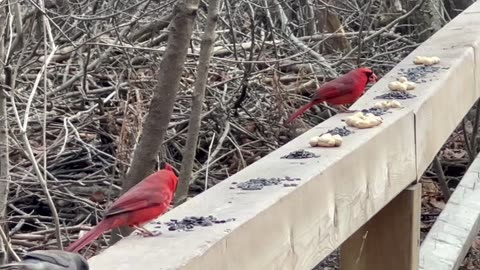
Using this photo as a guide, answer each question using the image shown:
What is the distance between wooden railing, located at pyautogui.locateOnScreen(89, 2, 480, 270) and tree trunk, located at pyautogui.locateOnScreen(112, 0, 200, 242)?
0.78 m

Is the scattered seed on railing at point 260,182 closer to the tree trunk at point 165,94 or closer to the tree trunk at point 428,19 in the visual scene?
the tree trunk at point 165,94

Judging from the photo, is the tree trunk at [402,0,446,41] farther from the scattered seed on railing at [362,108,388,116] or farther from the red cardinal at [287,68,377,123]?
the scattered seed on railing at [362,108,388,116]

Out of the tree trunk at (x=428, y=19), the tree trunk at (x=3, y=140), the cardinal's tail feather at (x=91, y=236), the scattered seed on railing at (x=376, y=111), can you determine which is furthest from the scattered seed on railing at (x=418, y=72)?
the tree trunk at (x=428, y=19)

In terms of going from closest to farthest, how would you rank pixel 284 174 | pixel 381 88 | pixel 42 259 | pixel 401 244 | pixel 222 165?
pixel 42 259
pixel 284 174
pixel 401 244
pixel 381 88
pixel 222 165

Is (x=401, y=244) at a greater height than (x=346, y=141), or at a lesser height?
lesser

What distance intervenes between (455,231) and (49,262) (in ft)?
5.34

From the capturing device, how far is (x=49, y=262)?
33.5 inches

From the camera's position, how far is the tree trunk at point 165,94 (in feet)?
9.17

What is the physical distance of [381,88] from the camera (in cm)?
206

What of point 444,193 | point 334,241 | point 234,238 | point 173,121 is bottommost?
point 444,193

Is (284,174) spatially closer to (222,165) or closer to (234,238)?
(234,238)

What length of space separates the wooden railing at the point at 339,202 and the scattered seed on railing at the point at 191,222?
0.5 inches

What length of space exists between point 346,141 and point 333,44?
13.3 ft

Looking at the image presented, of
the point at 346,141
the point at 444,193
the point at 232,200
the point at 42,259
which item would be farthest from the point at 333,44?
the point at 42,259
